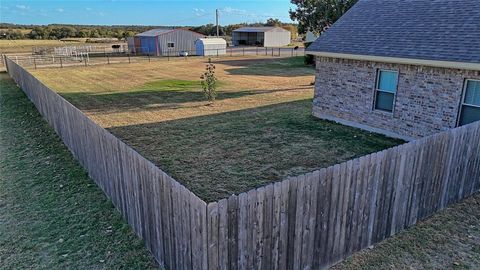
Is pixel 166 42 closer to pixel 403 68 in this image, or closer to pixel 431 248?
pixel 403 68

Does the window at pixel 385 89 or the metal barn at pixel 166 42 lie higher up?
the metal barn at pixel 166 42

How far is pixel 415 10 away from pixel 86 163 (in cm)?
1144

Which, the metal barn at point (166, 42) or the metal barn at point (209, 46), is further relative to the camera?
the metal barn at point (166, 42)

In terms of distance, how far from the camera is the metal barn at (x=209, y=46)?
43906 millimetres

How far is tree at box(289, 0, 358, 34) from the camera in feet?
83.7

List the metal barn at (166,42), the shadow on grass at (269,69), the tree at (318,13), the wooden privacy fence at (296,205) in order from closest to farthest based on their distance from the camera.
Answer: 1. the wooden privacy fence at (296,205)
2. the tree at (318,13)
3. the shadow on grass at (269,69)
4. the metal barn at (166,42)

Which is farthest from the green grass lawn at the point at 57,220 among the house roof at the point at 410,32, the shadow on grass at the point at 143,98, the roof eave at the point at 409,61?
the house roof at the point at 410,32

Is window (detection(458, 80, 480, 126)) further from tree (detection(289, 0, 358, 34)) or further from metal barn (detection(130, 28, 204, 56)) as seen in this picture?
metal barn (detection(130, 28, 204, 56))

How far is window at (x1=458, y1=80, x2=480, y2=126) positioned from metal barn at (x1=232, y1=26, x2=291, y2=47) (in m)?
60.1

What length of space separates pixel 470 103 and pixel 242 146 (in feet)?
19.9

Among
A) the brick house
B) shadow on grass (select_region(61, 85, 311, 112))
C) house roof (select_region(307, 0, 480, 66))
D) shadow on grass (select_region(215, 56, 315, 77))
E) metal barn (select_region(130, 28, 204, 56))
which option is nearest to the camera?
the brick house

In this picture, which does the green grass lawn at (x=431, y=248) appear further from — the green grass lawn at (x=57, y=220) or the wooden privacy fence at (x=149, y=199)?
the green grass lawn at (x=57, y=220)

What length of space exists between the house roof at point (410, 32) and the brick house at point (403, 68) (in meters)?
0.02

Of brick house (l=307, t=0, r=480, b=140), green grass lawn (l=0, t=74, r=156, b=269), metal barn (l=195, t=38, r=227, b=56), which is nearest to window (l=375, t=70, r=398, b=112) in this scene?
brick house (l=307, t=0, r=480, b=140)
